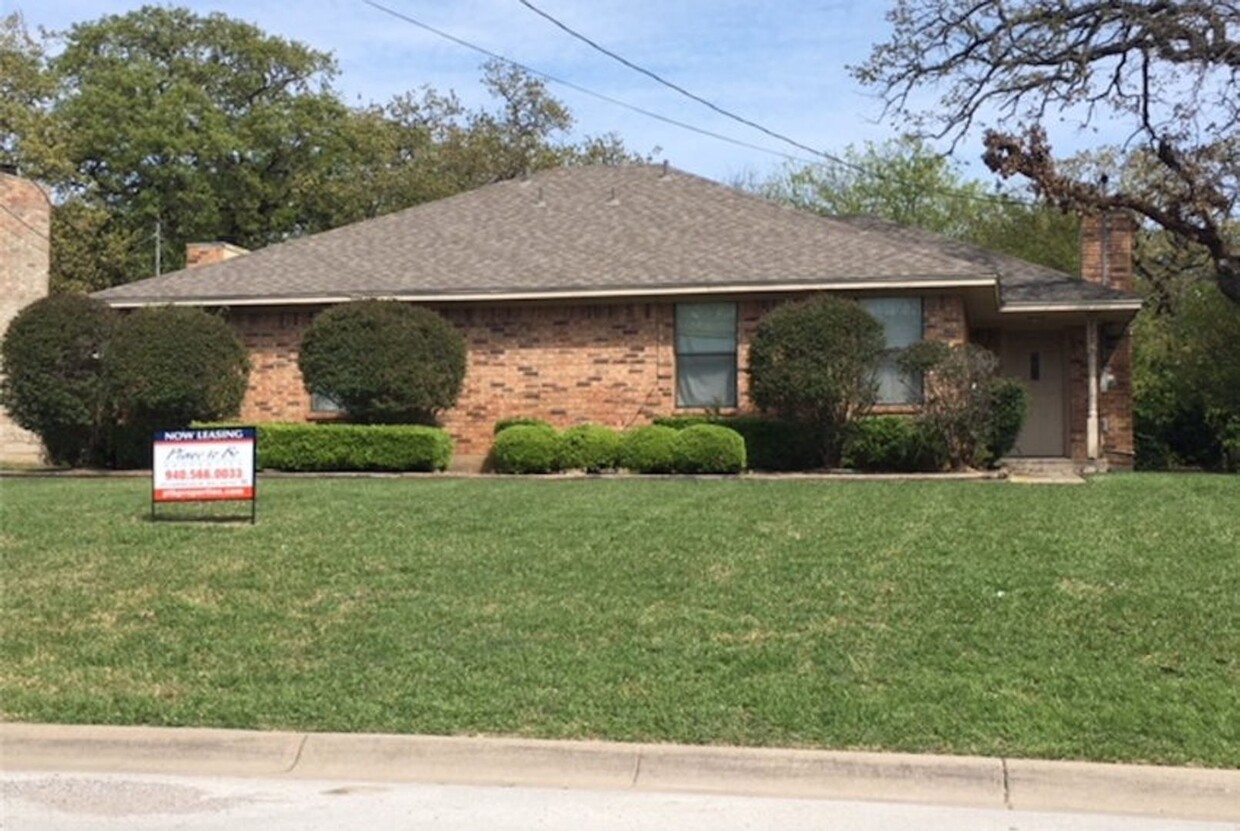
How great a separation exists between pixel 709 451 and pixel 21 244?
19282 mm

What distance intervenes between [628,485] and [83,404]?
8.63 metres

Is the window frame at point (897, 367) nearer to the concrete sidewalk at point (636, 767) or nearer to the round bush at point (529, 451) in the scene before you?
the round bush at point (529, 451)

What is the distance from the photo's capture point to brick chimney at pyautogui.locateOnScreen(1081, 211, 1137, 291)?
2428 centimetres

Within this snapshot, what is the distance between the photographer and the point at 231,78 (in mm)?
47750

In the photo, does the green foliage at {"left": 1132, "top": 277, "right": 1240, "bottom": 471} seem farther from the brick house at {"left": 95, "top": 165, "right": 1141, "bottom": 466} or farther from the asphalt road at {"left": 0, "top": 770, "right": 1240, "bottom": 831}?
the asphalt road at {"left": 0, "top": 770, "right": 1240, "bottom": 831}

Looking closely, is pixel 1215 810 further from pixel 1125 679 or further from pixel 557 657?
pixel 557 657

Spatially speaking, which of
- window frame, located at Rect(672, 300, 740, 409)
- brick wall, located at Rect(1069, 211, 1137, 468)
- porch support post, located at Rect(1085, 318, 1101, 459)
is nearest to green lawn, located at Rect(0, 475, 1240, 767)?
window frame, located at Rect(672, 300, 740, 409)

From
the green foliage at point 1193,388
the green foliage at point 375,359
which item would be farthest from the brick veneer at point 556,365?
the green foliage at point 1193,388

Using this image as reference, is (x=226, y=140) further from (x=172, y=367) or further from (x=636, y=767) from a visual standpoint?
(x=636, y=767)

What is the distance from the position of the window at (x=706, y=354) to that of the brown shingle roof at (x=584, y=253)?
0.68 metres

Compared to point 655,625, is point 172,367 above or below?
above

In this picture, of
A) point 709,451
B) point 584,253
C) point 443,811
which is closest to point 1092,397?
→ point 709,451

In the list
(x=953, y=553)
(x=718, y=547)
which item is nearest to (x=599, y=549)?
(x=718, y=547)

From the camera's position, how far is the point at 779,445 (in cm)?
1883
